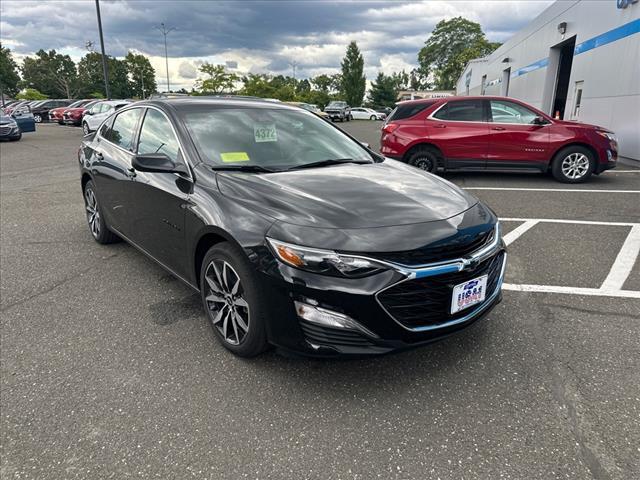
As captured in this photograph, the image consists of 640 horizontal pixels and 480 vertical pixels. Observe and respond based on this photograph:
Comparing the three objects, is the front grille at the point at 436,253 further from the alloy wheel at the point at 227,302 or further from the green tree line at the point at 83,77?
the green tree line at the point at 83,77


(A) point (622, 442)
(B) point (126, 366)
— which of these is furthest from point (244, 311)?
(A) point (622, 442)

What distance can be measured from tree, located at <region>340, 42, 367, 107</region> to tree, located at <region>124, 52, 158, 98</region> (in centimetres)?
4204

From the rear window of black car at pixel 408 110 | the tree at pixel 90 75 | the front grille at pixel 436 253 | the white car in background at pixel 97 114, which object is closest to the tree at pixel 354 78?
the tree at pixel 90 75

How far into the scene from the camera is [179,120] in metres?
3.46

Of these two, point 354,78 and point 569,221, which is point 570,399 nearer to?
point 569,221

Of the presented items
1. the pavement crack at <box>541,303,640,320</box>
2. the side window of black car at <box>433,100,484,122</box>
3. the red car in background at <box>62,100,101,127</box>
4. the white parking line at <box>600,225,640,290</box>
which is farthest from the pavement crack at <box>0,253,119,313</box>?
the red car in background at <box>62,100,101,127</box>

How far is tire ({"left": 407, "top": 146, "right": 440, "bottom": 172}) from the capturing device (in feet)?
29.6

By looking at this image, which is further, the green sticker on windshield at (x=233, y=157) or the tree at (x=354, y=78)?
the tree at (x=354, y=78)

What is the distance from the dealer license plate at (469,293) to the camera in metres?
2.47

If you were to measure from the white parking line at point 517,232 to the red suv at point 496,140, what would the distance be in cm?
323

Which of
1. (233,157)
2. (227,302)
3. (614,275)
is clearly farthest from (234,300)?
(614,275)

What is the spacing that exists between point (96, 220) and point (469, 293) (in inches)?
168

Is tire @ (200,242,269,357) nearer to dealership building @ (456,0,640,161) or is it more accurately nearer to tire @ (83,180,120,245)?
tire @ (83,180,120,245)

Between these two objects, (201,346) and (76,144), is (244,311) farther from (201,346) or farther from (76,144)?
(76,144)
